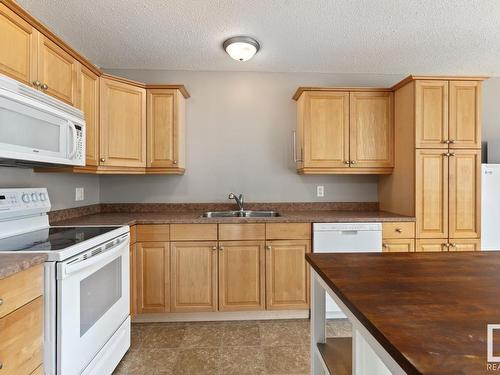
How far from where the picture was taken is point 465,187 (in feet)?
8.09

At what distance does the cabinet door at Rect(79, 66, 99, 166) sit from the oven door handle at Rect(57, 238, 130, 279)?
786 mm

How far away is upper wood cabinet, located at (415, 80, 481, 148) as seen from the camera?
247 centimetres

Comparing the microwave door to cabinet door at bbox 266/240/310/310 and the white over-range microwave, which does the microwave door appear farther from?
cabinet door at bbox 266/240/310/310

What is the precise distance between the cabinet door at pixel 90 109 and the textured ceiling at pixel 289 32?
1.30ft

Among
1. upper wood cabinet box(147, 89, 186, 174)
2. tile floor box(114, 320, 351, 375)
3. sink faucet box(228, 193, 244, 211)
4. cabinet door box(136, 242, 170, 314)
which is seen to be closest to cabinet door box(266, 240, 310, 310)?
tile floor box(114, 320, 351, 375)

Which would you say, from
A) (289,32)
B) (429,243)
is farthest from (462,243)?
(289,32)

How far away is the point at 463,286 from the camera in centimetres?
86

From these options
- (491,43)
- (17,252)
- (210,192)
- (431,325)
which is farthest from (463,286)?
(491,43)

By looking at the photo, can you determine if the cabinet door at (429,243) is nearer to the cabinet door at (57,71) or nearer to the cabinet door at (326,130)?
the cabinet door at (326,130)

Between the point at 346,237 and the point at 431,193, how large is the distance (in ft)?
2.79

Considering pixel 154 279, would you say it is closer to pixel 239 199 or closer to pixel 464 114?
pixel 239 199

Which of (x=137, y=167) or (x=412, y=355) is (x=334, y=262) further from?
(x=137, y=167)

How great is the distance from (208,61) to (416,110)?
6.50 ft

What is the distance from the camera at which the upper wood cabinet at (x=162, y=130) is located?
8.75ft
